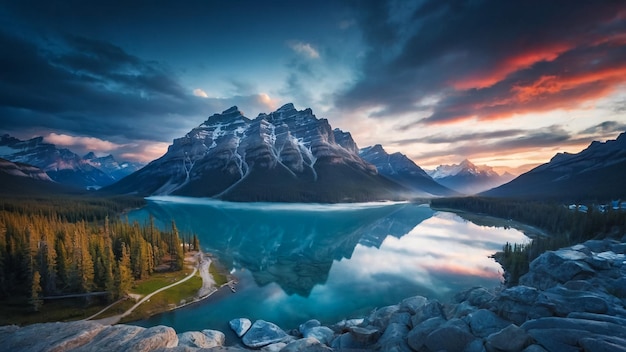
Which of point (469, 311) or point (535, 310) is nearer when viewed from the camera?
point (535, 310)

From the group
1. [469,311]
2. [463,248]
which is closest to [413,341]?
[469,311]

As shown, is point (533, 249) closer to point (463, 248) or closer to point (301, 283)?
point (463, 248)

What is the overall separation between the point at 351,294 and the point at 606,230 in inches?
3245

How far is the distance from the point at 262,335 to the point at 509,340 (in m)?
33.6

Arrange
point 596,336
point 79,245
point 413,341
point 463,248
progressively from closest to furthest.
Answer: point 596,336 → point 413,341 → point 79,245 → point 463,248

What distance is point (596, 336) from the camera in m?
15.4

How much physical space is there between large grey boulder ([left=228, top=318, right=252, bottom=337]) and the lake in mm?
1824

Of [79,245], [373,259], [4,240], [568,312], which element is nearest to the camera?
[568,312]

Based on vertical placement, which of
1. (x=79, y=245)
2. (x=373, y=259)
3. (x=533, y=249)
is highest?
(x=79, y=245)

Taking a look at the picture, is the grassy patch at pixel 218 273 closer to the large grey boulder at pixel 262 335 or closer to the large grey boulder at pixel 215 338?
the large grey boulder at pixel 262 335

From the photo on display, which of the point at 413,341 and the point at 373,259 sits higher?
the point at 413,341

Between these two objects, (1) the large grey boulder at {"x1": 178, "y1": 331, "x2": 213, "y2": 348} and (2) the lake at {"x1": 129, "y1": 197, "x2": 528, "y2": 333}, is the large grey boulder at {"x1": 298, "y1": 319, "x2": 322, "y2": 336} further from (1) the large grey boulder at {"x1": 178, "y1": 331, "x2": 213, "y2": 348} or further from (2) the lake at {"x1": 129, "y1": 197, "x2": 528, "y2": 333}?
(1) the large grey boulder at {"x1": 178, "y1": 331, "x2": 213, "y2": 348}

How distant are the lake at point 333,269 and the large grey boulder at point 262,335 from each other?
205 inches

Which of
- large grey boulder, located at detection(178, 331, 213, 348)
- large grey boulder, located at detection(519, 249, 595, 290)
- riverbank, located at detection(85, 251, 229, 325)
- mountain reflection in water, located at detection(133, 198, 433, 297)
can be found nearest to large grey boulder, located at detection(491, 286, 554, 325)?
large grey boulder, located at detection(519, 249, 595, 290)
